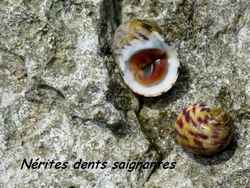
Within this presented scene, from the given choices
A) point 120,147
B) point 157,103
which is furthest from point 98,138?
point 157,103

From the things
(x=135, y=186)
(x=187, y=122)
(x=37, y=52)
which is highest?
(x=37, y=52)

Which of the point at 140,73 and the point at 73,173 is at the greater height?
the point at 140,73

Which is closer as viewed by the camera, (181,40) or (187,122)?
(187,122)

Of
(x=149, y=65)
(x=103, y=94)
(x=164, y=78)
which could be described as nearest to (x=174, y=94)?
(x=164, y=78)

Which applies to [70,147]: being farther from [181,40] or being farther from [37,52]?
[181,40]

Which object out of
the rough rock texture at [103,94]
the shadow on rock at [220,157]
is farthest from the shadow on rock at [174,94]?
the shadow on rock at [220,157]

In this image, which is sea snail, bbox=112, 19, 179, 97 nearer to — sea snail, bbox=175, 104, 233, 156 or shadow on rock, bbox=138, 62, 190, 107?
shadow on rock, bbox=138, 62, 190, 107

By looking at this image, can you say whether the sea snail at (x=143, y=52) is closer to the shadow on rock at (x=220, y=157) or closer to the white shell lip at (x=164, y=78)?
the white shell lip at (x=164, y=78)
